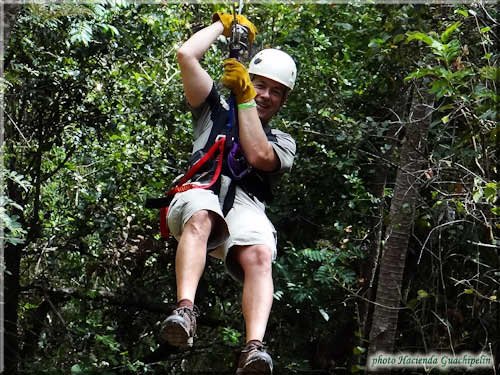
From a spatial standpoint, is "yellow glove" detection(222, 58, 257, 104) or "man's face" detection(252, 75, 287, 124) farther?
"man's face" detection(252, 75, 287, 124)

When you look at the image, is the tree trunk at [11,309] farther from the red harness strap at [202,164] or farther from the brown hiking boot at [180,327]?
the brown hiking boot at [180,327]

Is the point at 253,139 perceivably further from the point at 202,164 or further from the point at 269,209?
the point at 269,209

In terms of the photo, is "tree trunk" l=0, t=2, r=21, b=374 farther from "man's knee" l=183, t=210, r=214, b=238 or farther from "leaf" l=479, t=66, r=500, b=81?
"leaf" l=479, t=66, r=500, b=81

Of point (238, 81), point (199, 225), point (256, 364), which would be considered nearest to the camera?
point (256, 364)

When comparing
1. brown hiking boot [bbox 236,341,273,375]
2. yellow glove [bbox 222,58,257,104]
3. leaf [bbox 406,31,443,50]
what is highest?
leaf [bbox 406,31,443,50]

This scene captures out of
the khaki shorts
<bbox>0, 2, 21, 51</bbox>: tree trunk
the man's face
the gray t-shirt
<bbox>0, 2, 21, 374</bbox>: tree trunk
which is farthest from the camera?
<bbox>0, 2, 21, 374</bbox>: tree trunk

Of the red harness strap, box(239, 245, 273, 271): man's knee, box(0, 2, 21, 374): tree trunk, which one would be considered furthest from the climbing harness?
box(0, 2, 21, 374): tree trunk

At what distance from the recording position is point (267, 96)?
12.6 feet

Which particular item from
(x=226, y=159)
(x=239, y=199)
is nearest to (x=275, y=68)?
(x=226, y=159)

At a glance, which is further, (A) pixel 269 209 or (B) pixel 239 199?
(A) pixel 269 209

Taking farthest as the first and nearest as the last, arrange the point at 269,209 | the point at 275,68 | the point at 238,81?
the point at 269,209 < the point at 275,68 < the point at 238,81

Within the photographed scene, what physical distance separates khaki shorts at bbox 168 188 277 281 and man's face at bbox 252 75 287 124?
1.51 feet

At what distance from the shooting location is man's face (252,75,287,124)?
3.84 m

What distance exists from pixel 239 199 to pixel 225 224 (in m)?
0.21
